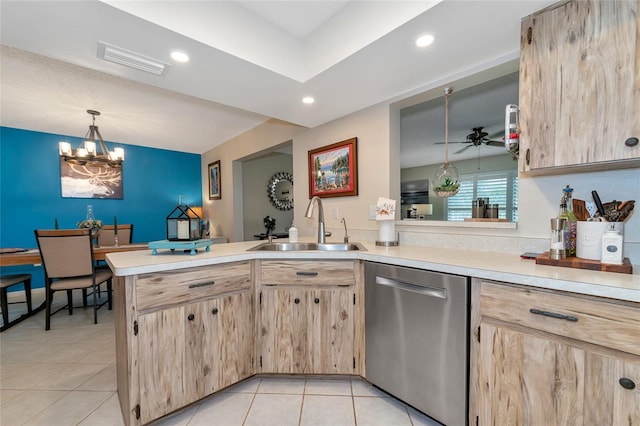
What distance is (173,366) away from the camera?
1.39 m

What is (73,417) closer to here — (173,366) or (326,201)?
(173,366)

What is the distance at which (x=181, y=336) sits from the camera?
1.41 m

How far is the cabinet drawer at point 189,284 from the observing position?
1311 mm

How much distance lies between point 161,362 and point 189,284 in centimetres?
40

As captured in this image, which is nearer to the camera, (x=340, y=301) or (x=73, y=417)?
(x=73, y=417)

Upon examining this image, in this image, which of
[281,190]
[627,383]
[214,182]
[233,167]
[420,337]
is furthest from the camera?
[281,190]

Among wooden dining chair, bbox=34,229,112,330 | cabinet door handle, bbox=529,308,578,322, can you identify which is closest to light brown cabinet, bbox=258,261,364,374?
cabinet door handle, bbox=529,308,578,322

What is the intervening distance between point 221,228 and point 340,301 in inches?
143

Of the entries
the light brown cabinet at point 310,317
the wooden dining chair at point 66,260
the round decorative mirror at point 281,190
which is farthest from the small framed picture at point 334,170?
the round decorative mirror at point 281,190

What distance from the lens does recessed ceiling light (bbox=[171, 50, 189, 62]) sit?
1498mm

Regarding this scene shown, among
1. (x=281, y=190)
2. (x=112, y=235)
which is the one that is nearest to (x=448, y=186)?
(x=281, y=190)

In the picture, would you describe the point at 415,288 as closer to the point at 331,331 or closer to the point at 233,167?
the point at 331,331

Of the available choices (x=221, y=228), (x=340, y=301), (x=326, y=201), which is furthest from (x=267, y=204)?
(x=340, y=301)

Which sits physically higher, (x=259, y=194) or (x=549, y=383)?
(x=259, y=194)
